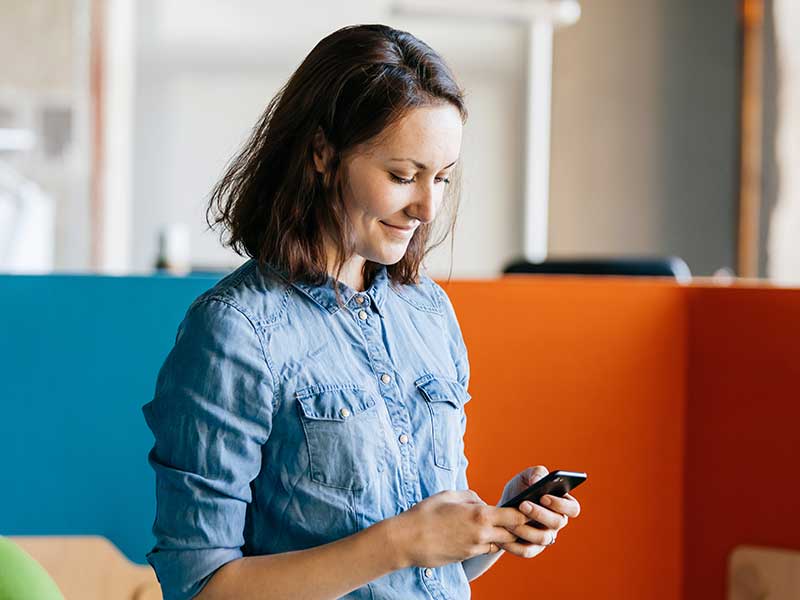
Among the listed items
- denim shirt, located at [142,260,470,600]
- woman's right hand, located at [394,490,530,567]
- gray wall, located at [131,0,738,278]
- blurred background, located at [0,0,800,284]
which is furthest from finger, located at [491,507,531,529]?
gray wall, located at [131,0,738,278]

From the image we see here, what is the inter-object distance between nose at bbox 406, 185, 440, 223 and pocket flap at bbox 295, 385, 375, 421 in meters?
0.18

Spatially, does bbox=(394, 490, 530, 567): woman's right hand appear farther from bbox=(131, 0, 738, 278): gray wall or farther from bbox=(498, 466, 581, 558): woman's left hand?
bbox=(131, 0, 738, 278): gray wall

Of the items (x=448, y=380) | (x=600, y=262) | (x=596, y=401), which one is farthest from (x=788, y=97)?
(x=448, y=380)

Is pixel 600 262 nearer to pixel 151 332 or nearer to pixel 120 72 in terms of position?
pixel 151 332

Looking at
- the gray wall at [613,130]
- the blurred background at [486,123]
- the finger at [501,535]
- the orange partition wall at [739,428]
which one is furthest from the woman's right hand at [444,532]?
the gray wall at [613,130]

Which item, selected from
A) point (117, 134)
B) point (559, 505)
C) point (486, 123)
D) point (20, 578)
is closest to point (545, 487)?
point (559, 505)

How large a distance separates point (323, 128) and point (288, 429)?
29cm

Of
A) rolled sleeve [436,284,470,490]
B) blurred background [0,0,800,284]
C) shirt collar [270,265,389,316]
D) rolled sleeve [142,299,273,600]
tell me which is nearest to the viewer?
rolled sleeve [142,299,273,600]

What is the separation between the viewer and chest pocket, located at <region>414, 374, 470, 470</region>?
1.15m

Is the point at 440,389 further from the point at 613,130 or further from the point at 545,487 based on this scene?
the point at 613,130

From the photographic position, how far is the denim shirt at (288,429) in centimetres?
101

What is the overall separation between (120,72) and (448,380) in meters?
3.87

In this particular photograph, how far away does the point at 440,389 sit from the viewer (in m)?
1.18

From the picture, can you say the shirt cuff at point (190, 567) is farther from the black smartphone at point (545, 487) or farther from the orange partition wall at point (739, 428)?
the orange partition wall at point (739, 428)
